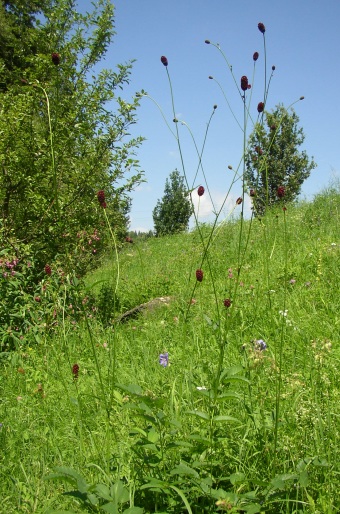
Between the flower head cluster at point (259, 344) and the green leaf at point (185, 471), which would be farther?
the flower head cluster at point (259, 344)

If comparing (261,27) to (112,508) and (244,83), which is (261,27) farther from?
(112,508)

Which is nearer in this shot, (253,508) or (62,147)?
(253,508)

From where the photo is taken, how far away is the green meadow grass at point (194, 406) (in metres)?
1.39

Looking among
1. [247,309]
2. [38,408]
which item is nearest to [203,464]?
[38,408]

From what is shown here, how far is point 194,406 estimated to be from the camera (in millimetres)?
2146

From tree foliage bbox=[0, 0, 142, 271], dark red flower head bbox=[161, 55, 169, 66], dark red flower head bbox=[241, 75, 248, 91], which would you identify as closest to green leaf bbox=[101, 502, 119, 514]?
dark red flower head bbox=[241, 75, 248, 91]

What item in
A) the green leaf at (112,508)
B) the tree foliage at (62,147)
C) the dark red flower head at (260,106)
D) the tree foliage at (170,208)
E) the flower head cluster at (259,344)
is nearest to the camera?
the green leaf at (112,508)

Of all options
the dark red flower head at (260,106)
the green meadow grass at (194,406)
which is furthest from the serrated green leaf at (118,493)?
the dark red flower head at (260,106)

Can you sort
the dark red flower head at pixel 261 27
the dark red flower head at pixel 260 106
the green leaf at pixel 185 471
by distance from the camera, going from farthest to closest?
the dark red flower head at pixel 261 27
the dark red flower head at pixel 260 106
the green leaf at pixel 185 471

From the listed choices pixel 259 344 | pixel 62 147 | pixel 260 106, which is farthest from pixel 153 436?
pixel 62 147

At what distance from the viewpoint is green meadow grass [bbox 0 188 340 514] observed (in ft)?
4.56

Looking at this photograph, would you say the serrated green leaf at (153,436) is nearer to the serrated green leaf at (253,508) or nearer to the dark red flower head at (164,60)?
the serrated green leaf at (253,508)

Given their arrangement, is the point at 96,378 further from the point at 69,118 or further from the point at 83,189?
the point at 69,118

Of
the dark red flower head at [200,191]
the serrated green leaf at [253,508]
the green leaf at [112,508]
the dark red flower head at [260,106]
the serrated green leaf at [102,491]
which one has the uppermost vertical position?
the dark red flower head at [260,106]
